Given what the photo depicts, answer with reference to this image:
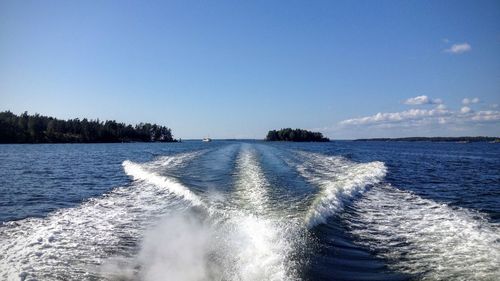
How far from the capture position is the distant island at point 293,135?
17825cm

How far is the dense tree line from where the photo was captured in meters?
103

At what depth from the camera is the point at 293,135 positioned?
A: 178 meters

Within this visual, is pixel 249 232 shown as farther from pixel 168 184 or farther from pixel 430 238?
pixel 168 184

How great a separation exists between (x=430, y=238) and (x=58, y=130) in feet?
419

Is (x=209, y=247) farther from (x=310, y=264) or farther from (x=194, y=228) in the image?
(x=310, y=264)

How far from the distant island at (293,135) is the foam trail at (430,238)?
164m

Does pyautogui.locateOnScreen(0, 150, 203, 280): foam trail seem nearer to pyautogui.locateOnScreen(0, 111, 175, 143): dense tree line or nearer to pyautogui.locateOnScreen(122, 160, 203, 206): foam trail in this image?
pyautogui.locateOnScreen(122, 160, 203, 206): foam trail

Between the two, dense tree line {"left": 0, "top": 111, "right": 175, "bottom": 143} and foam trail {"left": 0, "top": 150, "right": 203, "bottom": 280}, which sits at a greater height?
dense tree line {"left": 0, "top": 111, "right": 175, "bottom": 143}

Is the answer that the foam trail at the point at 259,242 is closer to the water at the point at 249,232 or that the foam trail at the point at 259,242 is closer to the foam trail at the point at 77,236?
the water at the point at 249,232

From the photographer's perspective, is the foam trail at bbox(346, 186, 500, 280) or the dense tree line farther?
the dense tree line

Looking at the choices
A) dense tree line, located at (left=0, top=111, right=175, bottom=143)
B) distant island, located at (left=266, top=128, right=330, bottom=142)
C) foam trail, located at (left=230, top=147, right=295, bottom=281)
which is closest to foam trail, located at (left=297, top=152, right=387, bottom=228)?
foam trail, located at (left=230, top=147, right=295, bottom=281)

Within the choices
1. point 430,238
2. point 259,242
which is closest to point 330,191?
point 430,238

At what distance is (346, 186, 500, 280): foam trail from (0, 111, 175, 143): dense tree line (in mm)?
113641

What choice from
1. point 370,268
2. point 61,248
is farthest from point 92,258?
point 370,268
